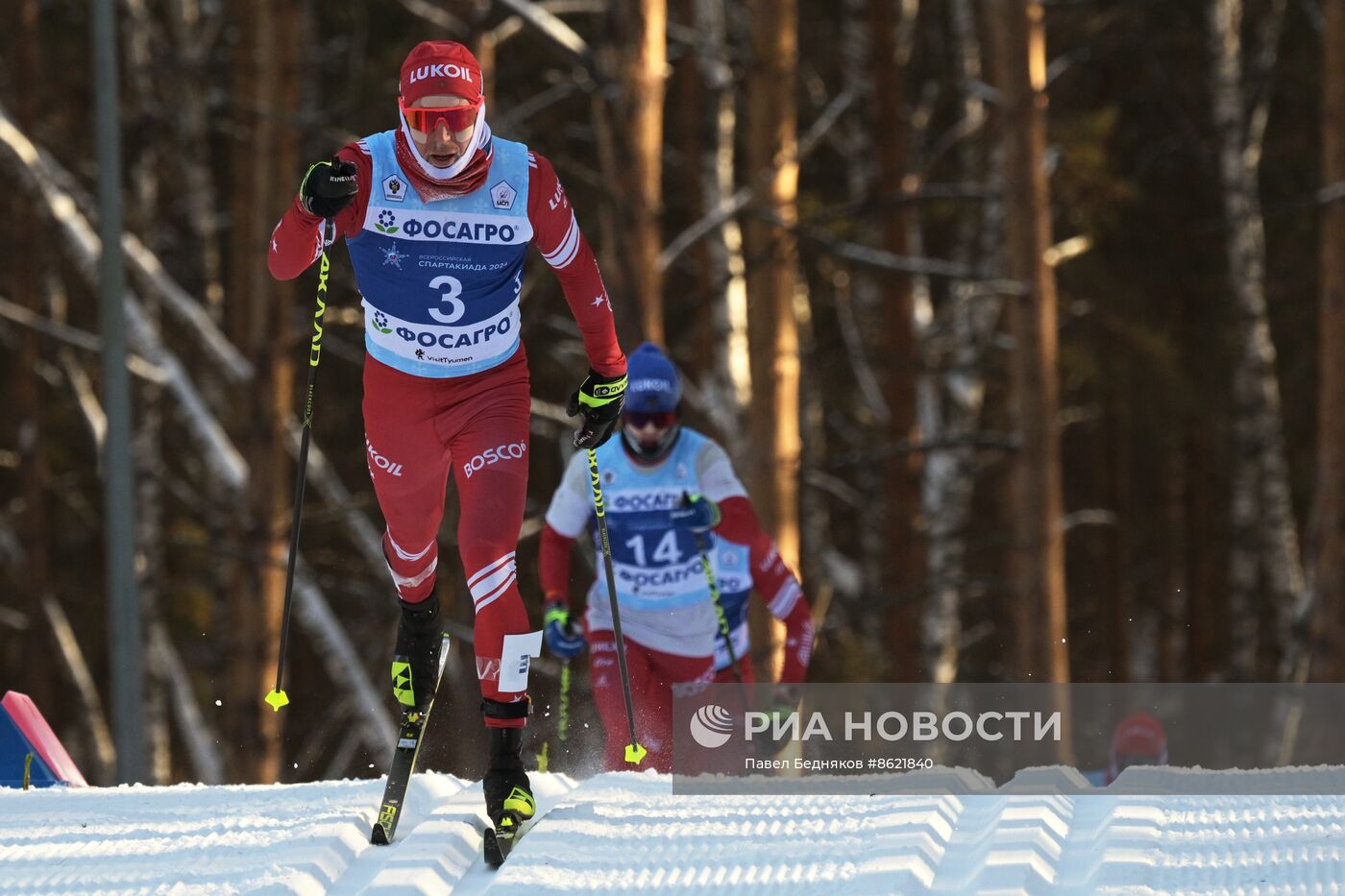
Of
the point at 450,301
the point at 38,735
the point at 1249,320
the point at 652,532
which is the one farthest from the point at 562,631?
the point at 1249,320

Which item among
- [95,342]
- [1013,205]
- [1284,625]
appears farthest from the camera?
[1284,625]

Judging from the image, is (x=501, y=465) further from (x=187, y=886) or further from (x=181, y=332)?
(x=181, y=332)

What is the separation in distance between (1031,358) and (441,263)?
7631mm

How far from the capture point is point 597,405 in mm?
5699

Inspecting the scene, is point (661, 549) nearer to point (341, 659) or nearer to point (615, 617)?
point (615, 617)

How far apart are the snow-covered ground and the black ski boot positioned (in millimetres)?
354

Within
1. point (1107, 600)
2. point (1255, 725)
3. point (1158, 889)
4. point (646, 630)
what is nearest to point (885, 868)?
point (1158, 889)

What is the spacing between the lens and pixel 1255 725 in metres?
23.8

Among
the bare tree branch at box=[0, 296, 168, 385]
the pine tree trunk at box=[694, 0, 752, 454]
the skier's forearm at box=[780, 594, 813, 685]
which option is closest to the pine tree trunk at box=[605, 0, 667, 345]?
the pine tree trunk at box=[694, 0, 752, 454]

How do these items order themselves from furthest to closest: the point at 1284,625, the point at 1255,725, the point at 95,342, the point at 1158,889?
the point at 1255,725 → the point at 1284,625 → the point at 95,342 → the point at 1158,889

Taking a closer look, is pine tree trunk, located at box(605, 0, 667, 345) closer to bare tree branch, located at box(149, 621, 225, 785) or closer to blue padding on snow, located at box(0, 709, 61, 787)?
blue padding on snow, located at box(0, 709, 61, 787)

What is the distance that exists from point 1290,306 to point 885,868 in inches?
777

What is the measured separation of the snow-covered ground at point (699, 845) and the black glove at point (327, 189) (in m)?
1.71

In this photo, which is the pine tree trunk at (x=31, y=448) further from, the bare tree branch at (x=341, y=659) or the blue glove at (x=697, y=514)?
the blue glove at (x=697, y=514)
